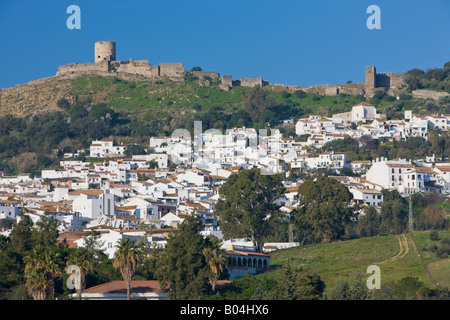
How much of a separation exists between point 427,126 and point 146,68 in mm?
41199

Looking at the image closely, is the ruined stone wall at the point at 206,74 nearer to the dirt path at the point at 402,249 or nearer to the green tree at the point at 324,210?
the green tree at the point at 324,210

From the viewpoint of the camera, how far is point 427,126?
9619cm

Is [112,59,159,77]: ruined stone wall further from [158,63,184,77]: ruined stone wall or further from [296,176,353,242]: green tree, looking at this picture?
[296,176,353,242]: green tree

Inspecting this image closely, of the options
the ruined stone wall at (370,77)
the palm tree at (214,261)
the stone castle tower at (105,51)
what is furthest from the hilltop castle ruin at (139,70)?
the palm tree at (214,261)

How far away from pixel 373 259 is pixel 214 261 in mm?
10402

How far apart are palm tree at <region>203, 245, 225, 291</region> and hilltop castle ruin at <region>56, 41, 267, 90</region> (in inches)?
3039

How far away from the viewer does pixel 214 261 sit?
1698 inches

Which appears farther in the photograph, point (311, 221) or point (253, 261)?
point (311, 221)

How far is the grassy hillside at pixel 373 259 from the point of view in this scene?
44.5m

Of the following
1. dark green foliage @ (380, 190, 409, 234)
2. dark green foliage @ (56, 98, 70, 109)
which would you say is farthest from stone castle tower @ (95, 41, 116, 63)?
dark green foliage @ (380, 190, 409, 234)

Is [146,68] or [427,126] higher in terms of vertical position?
[146,68]
